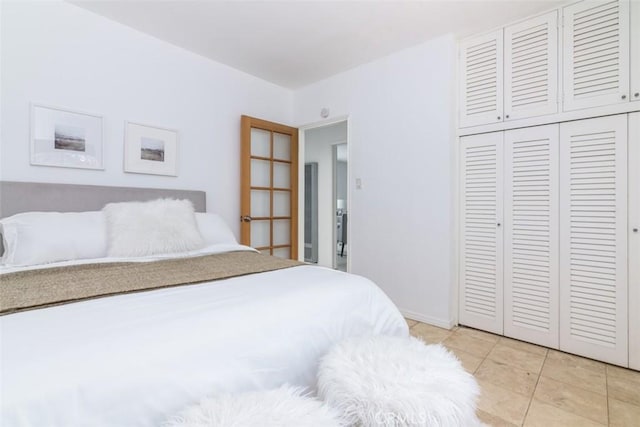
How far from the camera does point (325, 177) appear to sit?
523cm

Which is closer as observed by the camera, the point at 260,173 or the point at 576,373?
the point at 576,373

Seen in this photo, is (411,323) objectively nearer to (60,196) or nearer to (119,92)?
(60,196)

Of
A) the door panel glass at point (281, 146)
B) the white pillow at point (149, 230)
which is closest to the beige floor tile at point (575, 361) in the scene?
the white pillow at point (149, 230)

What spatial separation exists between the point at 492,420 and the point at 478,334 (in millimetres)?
1152

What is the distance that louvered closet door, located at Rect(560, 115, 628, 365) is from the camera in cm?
201

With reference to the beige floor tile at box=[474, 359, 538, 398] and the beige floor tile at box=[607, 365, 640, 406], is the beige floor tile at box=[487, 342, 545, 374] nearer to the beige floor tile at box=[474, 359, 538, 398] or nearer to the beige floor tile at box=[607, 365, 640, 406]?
the beige floor tile at box=[474, 359, 538, 398]

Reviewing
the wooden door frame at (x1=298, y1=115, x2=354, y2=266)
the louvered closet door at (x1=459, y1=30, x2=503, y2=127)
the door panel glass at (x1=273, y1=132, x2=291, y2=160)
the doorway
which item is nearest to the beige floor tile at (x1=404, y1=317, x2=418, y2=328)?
the wooden door frame at (x1=298, y1=115, x2=354, y2=266)

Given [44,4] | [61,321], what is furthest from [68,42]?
[61,321]

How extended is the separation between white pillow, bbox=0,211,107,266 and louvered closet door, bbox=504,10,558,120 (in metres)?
3.05

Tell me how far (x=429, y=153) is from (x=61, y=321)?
2.62 m

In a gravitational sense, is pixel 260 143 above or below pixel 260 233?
above

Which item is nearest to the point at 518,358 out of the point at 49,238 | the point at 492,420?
the point at 492,420

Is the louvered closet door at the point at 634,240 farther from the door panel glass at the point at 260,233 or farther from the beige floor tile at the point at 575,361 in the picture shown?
the door panel glass at the point at 260,233

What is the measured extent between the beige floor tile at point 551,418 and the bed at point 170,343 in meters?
0.76
